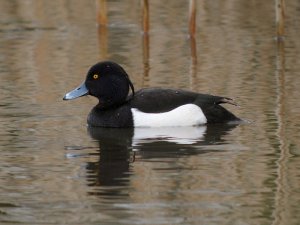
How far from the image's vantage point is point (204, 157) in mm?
9773

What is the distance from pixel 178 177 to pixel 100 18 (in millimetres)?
11473

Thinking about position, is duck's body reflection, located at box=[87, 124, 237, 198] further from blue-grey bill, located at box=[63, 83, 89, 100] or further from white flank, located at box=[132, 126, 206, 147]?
blue-grey bill, located at box=[63, 83, 89, 100]

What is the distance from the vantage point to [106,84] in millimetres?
11961

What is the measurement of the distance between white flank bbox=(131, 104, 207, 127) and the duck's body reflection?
9cm

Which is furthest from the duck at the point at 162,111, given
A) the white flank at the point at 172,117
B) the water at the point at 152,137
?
the water at the point at 152,137

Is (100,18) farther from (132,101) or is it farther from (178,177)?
(178,177)

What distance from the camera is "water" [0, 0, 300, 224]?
7.91 meters

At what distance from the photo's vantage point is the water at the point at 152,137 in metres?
7.91

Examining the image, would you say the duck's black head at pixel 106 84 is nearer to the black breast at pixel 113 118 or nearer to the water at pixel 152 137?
the black breast at pixel 113 118

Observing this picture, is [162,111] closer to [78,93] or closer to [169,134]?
[169,134]

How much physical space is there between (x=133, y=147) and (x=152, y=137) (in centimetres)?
55

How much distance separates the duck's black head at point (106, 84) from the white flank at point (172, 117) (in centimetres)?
36

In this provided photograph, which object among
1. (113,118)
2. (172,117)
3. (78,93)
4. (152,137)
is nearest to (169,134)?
(152,137)

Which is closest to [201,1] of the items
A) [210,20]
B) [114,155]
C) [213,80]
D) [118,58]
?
[210,20]
